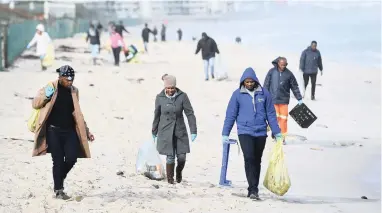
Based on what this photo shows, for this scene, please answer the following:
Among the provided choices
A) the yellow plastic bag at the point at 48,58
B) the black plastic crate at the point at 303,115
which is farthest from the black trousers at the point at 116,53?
the black plastic crate at the point at 303,115

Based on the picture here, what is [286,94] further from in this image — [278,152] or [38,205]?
[38,205]

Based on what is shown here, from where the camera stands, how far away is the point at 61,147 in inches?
263

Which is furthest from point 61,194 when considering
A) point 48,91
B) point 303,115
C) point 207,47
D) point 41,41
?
point 41,41

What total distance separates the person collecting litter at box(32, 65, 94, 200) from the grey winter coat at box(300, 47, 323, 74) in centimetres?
1037

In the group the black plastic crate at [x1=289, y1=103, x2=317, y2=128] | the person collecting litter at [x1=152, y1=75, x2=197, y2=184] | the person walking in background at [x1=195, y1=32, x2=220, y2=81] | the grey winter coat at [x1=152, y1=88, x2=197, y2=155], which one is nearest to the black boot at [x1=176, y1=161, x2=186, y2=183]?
the person collecting litter at [x1=152, y1=75, x2=197, y2=184]

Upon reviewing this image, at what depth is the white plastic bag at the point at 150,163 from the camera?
827cm

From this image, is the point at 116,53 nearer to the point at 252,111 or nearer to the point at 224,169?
the point at 224,169

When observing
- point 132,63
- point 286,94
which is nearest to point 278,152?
point 286,94

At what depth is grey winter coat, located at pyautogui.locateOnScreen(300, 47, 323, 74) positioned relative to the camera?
643 inches

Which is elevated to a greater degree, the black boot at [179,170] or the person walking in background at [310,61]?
the person walking in background at [310,61]

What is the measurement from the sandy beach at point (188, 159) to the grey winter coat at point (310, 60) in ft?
3.00

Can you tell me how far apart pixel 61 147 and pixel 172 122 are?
152cm

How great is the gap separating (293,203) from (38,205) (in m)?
2.75

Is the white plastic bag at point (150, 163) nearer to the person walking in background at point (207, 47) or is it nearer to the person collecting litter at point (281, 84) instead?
the person collecting litter at point (281, 84)
